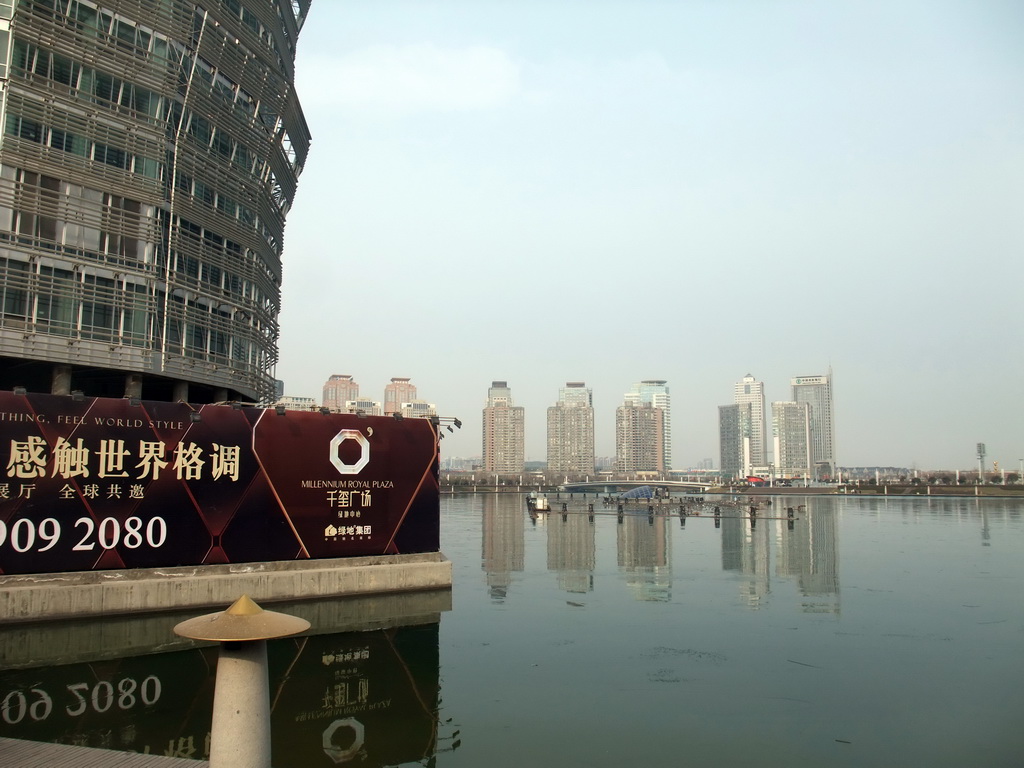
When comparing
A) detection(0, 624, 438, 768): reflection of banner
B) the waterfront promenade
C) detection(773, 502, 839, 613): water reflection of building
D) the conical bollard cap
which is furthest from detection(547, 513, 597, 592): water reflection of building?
the conical bollard cap

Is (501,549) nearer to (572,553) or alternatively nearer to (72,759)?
A: (572,553)

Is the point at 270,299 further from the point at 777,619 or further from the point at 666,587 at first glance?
the point at 777,619

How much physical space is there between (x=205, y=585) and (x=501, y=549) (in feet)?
111

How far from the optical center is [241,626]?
9.80 metres

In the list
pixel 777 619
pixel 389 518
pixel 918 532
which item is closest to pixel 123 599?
pixel 389 518

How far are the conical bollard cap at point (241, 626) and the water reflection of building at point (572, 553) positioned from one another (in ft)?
102

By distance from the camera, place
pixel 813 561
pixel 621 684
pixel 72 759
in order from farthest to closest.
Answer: pixel 813 561 < pixel 621 684 < pixel 72 759

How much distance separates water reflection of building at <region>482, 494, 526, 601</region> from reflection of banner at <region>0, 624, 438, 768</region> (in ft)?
46.5

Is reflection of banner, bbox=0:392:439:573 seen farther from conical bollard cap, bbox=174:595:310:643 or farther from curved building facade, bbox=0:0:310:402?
conical bollard cap, bbox=174:595:310:643

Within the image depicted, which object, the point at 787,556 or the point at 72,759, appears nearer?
the point at 72,759

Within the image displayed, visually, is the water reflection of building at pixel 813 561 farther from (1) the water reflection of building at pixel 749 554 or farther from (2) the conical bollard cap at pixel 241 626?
(2) the conical bollard cap at pixel 241 626

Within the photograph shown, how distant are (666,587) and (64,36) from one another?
126ft

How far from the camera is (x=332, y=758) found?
15578 millimetres

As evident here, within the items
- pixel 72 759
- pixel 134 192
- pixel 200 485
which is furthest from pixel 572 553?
pixel 72 759
